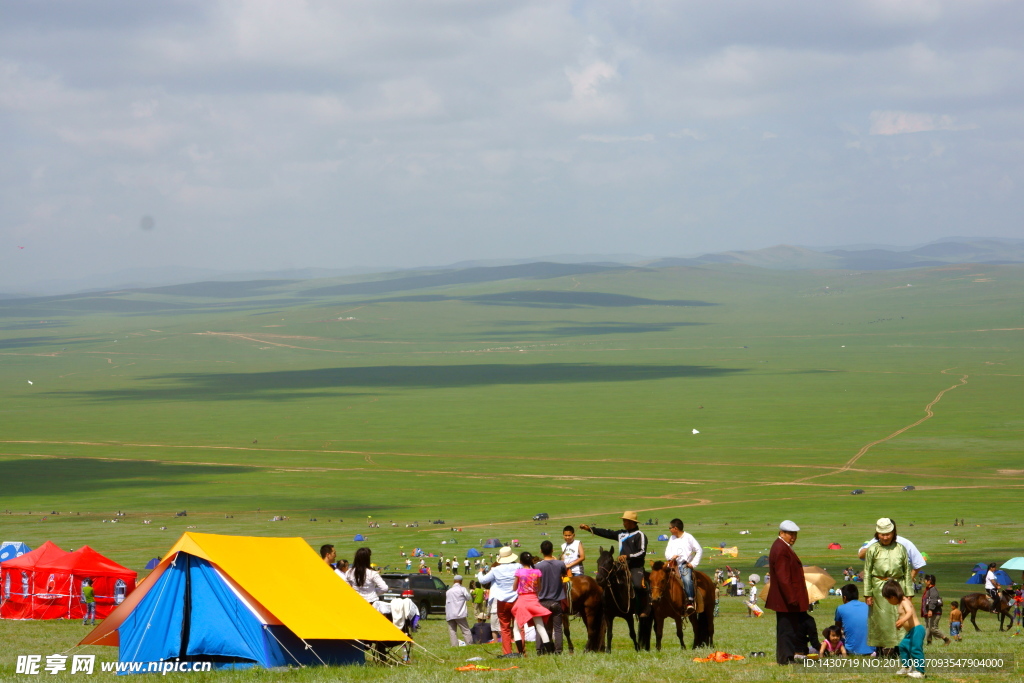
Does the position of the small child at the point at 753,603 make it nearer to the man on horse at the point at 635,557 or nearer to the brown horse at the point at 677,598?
the brown horse at the point at 677,598

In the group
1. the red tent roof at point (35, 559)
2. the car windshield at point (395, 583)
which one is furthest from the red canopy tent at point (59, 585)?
the car windshield at point (395, 583)

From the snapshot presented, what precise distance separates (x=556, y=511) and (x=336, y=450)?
40491 millimetres

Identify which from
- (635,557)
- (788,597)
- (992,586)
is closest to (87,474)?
(992,586)

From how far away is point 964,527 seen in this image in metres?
50.3

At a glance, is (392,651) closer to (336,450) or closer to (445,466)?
(445,466)

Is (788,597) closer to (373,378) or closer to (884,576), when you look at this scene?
(884,576)

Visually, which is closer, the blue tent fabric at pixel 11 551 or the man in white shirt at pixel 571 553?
the man in white shirt at pixel 571 553

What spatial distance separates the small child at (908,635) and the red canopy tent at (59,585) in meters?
20.9

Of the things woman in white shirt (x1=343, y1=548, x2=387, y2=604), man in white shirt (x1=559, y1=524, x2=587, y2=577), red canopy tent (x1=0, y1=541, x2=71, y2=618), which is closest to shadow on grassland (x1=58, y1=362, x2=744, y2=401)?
red canopy tent (x1=0, y1=541, x2=71, y2=618)

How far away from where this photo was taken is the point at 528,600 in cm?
1839

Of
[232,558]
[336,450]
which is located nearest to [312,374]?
[336,450]

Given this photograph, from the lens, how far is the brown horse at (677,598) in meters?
18.0

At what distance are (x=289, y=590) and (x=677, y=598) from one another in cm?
605

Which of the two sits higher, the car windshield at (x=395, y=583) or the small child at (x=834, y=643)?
the small child at (x=834, y=643)
